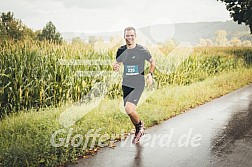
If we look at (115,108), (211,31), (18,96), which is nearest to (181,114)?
(115,108)

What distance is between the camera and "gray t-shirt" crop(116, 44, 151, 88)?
5.89m

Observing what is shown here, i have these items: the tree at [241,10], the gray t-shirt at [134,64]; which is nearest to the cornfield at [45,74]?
the gray t-shirt at [134,64]

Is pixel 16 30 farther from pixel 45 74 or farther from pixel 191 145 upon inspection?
pixel 191 145

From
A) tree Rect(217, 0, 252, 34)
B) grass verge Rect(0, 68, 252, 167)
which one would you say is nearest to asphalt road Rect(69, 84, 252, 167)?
grass verge Rect(0, 68, 252, 167)

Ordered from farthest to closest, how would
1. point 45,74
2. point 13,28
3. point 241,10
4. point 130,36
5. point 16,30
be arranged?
point 241,10 → point 13,28 → point 16,30 → point 45,74 → point 130,36

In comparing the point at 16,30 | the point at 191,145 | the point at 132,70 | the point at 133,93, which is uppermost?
the point at 16,30

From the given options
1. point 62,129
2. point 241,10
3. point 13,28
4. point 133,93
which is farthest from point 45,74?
point 241,10

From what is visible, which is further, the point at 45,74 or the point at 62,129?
the point at 45,74

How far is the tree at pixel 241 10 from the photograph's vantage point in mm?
25734

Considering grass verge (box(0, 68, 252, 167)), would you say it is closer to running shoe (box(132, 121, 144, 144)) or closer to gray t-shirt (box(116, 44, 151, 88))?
running shoe (box(132, 121, 144, 144))

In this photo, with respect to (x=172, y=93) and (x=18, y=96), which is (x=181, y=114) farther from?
(x=18, y=96)

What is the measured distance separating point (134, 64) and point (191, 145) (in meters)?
1.88

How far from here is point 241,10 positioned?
27000 mm

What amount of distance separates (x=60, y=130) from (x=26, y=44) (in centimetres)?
393
